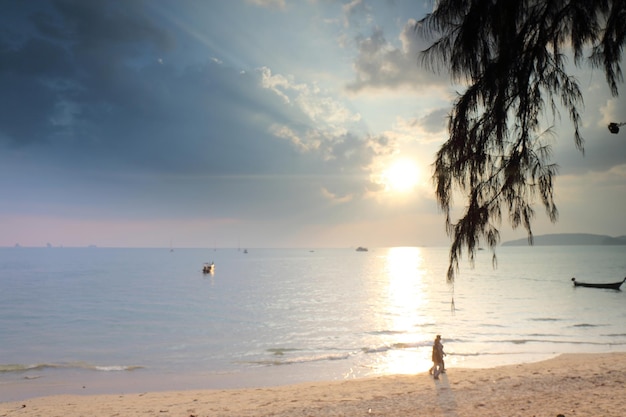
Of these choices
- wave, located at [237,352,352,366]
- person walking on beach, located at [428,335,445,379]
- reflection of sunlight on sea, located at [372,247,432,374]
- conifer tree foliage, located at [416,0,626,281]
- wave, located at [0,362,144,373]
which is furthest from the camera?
wave, located at [237,352,352,366]

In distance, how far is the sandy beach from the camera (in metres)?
11.4

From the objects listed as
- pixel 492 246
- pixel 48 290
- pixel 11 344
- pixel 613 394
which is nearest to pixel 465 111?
pixel 492 246

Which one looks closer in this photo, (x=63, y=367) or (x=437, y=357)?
(x=437, y=357)

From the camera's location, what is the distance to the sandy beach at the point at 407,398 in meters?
11.4

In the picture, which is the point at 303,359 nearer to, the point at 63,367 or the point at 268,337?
the point at 268,337

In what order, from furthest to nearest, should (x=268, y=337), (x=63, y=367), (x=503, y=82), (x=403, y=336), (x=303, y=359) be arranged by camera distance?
1. (x=268, y=337)
2. (x=403, y=336)
3. (x=303, y=359)
4. (x=63, y=367)
5. (x=503, y=82)

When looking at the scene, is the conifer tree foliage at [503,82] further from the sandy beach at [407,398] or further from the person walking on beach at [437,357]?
the person walking on beach at [437,357]

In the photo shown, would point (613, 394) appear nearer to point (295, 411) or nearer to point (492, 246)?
point (295, 411)

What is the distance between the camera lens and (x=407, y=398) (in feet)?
43.4

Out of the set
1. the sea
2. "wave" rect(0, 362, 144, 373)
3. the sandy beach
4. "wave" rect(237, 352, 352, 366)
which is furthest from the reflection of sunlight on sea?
"wave" rect(0, 362, 144, 373)

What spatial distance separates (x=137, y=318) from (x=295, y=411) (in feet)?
107

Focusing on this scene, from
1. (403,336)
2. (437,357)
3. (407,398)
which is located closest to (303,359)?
(437,357)

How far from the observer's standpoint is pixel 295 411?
40.0 feet

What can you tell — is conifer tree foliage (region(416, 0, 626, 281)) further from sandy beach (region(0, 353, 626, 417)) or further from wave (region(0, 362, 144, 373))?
→ wave (region(0, 362, 144, 373))
